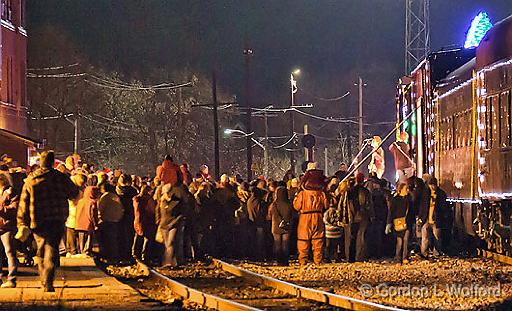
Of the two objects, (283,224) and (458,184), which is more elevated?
(458,184)

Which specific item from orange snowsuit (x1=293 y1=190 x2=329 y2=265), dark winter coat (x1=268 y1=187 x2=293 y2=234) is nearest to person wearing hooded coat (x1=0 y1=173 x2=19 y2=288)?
orange snowsuit (x1=293 y1=190 x2=329 y2=265)

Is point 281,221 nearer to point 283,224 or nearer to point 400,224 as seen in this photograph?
point 283,224

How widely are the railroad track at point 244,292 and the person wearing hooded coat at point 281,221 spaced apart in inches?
45.9

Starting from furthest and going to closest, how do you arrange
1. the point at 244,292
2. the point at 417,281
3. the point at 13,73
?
the point at 13,73, the point at 417,281, the point at 244,292

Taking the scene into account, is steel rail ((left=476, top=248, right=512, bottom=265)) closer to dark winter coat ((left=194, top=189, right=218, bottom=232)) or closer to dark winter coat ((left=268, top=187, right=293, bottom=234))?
dark winter coat ((left=268, top=187, right=293, bottom=234))

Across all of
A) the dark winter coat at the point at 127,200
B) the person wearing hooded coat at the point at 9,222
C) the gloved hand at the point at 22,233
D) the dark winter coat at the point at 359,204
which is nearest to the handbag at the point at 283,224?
the dark winter coat at the point at 359,204

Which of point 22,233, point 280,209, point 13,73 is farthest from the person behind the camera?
point 13,73

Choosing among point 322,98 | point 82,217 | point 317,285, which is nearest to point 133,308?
point 317,285

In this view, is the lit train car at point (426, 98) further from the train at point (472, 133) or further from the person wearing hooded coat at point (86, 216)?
the person wearing hooded coat at point (86, 216)

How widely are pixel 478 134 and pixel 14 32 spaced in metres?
32.8

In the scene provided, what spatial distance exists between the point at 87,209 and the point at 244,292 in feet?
20.2

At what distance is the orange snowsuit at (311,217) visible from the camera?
66.5 ft

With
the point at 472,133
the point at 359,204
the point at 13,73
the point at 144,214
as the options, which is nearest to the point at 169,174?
the point at 144,214

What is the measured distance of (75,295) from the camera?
14750 mm
